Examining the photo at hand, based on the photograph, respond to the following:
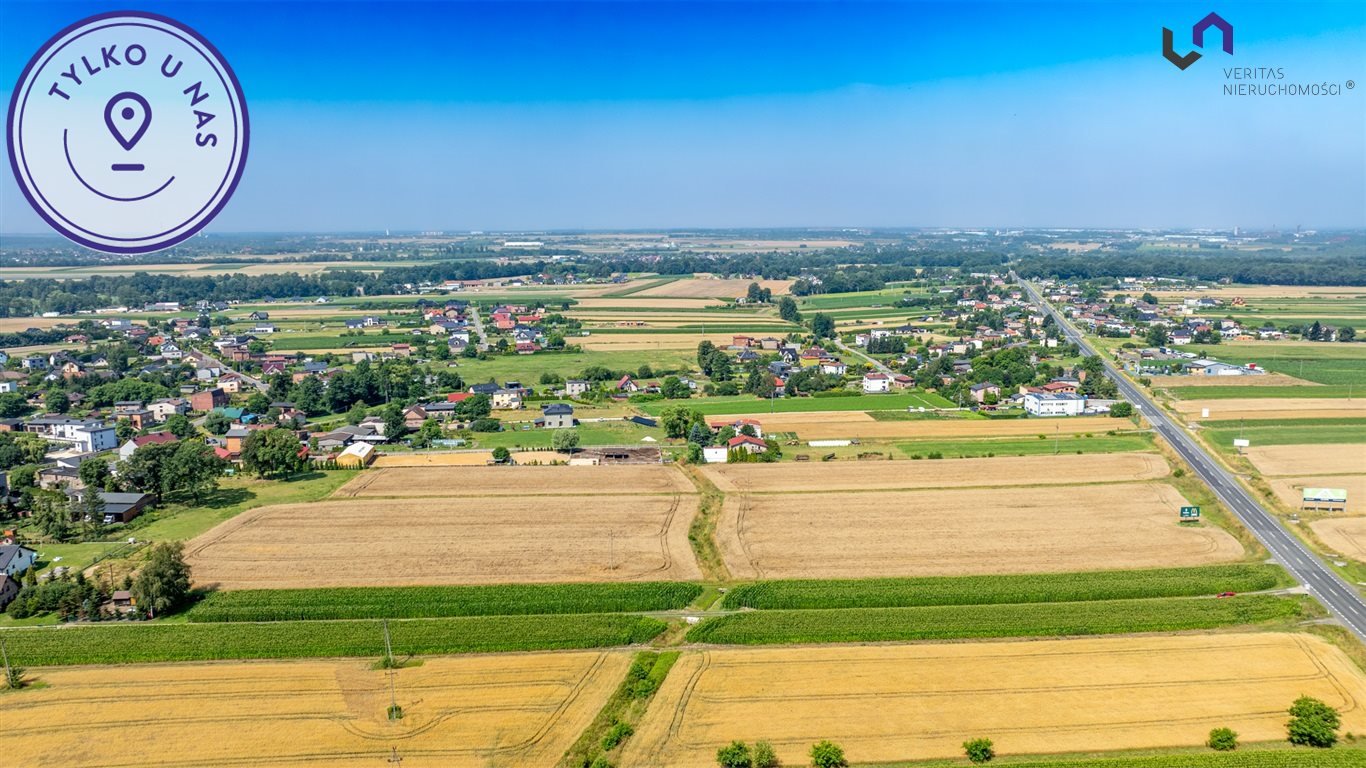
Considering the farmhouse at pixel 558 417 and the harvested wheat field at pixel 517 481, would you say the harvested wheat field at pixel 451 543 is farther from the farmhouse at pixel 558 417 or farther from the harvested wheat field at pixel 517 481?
the farmhouse at pixel 558 417

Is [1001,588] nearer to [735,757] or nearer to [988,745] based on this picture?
[988,745]

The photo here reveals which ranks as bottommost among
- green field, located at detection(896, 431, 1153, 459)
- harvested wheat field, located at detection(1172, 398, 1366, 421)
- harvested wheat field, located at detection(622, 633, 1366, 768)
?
harvested wheat field, located at detection(622, 633, 1366, 768)

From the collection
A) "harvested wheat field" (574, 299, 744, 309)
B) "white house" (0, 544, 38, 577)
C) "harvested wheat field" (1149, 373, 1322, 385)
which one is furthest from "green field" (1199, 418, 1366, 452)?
"harvested wheat field" (574, 299, 744, 309)

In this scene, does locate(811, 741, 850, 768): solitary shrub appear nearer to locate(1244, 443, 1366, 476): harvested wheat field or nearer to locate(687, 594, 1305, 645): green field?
locate(687, 594, 1305, 645): green field

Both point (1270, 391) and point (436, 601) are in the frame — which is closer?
point (436, 601)

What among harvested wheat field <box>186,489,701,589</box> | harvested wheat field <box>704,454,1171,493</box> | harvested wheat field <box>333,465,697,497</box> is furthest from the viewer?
harvested wheat field <box>704,454,1171,493</box>

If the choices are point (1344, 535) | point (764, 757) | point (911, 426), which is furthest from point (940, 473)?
point (764, 757)

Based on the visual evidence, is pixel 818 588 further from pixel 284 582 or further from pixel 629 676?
pixel 284 582
